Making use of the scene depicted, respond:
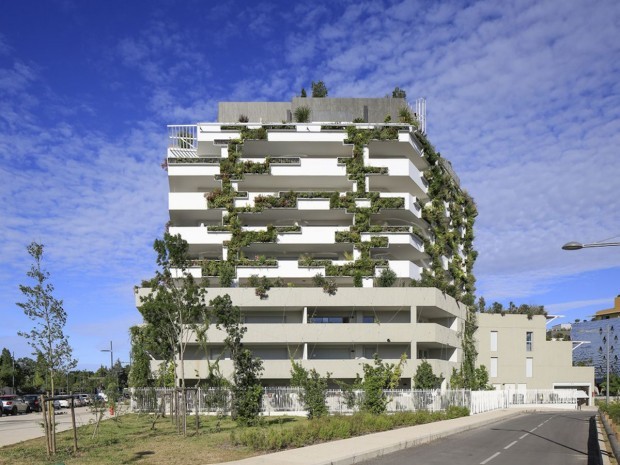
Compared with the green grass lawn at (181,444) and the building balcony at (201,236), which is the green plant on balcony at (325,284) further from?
the green grass lawn at (181,444)

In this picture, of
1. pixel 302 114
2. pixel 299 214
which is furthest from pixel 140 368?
pixel 302 114

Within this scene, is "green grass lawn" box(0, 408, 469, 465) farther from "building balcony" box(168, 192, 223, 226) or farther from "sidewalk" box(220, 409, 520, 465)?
"building balcony" box(168, 192, 223, 226)

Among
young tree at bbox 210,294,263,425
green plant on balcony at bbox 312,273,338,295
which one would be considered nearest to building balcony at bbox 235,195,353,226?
green plant on balcony at bbox 312,273,338,295

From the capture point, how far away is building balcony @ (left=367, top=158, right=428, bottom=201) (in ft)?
161

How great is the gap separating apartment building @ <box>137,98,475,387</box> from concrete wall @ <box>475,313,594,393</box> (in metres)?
14.4

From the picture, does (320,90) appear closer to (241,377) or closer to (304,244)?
(304,244)

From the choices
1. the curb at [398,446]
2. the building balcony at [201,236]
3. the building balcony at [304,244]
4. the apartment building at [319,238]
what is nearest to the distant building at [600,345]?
the apartment building at [319,238]

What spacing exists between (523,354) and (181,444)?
55.1m

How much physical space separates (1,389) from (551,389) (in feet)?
237

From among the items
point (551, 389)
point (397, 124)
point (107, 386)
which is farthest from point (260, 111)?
point (551, 389)

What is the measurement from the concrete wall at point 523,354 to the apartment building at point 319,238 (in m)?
14.4

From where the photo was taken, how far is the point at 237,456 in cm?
1596

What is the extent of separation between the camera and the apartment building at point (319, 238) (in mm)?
44094

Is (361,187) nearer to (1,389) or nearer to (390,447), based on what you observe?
(390,447)
